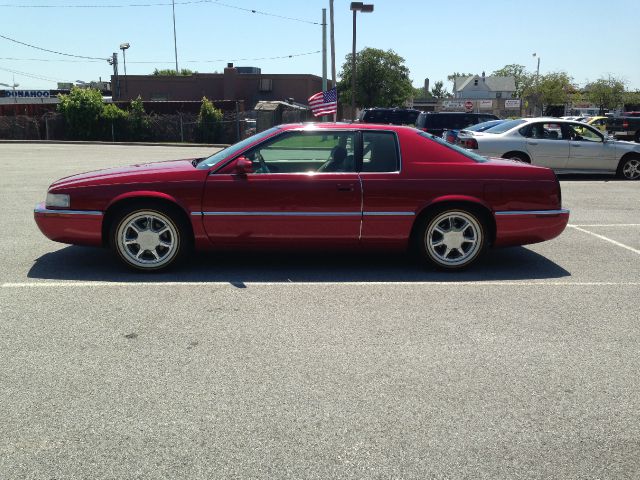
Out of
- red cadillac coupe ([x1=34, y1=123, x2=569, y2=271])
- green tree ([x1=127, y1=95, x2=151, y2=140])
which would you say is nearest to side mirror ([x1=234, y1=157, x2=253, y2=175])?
red cadillac coupe ([x1=34, y1=123, x2=569, y2=271])

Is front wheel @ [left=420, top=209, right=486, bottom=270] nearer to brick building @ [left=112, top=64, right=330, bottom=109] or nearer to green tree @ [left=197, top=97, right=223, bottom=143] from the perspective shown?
green tree @ [left=197, top=97, right=223, bottom=143]

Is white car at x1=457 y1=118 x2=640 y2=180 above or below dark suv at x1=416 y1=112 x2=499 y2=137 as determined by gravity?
below

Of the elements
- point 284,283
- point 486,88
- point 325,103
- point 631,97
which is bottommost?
point 284,283

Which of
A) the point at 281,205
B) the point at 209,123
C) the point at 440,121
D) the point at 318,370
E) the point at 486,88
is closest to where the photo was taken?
the point at 318,370

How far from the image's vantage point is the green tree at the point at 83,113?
3222cm

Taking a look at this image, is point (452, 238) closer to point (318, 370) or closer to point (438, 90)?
point (318, 370)

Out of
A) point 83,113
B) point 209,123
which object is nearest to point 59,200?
point 209,123

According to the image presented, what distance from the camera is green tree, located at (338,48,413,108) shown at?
266 feet

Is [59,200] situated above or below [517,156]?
below

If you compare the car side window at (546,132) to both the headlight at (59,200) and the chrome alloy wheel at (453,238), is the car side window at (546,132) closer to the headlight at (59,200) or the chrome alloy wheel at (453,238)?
the chrome alloy wheel at (453,238)

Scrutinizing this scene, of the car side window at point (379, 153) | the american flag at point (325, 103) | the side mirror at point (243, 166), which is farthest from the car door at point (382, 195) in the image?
the american flag at point (325, 103)

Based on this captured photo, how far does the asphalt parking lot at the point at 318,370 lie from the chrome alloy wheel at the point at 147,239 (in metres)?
0.19

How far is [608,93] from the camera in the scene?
80875 mm

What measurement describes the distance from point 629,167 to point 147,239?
1274 centimetres
